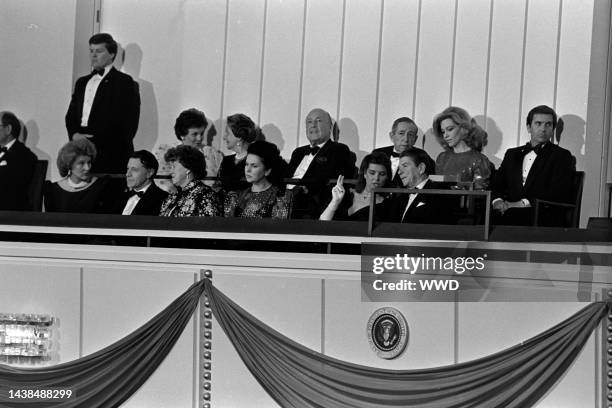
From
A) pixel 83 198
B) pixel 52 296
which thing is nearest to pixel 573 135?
pixel 83 198

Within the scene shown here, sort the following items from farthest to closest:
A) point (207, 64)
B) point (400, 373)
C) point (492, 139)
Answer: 1. point (207, 64)
2. point (492, 139)
3. point (400, 373)

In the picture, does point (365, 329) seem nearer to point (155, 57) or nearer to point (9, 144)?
point (9, 144)

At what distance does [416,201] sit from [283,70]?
92.9 inches

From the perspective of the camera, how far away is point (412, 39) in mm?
7328

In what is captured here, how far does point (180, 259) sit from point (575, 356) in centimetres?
188

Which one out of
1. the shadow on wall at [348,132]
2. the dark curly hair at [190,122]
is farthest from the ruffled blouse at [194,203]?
the shadow on wall at [348,132]

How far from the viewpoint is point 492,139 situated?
703 cm

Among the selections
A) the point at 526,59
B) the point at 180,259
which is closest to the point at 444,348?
the point at 180,259

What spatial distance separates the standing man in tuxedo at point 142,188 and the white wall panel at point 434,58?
2.00 meters

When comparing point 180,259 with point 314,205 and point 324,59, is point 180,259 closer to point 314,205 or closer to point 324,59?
point 314,205

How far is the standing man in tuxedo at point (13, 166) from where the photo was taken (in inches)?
260

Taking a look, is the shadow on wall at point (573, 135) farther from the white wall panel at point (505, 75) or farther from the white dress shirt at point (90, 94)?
the white dress shirt at point (90, 94)

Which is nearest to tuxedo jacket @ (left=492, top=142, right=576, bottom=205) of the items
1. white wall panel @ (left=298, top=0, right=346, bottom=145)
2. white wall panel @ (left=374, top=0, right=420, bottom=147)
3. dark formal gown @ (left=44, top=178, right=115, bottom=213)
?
white wall panel @ (left=374, top=0, right=420, bottom=147)

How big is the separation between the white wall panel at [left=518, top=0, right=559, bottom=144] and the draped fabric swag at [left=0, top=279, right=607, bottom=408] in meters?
2.34
